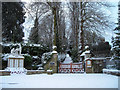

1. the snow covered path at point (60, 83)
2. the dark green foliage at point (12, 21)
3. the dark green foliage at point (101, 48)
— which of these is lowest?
the snow covered path at point (60, 83)

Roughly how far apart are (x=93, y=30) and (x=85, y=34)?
1449mm

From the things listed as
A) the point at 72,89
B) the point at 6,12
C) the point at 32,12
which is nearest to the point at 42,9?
the point at 32,12

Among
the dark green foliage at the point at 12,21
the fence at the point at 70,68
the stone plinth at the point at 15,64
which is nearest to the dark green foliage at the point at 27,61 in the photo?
the stone plinth at the point at 15,64

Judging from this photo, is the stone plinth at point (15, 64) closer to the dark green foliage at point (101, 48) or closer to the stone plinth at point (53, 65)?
the stone plinth at point (53, 65)

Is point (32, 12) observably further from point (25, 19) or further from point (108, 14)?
point (108, 14)

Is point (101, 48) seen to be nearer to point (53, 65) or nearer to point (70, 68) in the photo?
point (70, 68)

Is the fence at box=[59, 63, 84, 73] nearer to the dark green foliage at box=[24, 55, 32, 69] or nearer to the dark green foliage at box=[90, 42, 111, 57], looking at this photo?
the dark green foliage at box=[24, 55, 32, 69]

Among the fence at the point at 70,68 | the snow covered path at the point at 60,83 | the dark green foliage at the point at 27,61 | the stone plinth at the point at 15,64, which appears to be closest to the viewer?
the snow covered path at the point at 60,83

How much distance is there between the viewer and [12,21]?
1786cm

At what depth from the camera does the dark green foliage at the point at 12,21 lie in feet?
57.7

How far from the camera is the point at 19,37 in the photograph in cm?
1877

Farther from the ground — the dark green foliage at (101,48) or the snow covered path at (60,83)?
the dark green foliage at (101,48)

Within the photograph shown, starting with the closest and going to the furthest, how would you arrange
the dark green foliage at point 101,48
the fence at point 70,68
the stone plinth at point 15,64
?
1. the stone plinth at point 15,64
2. the fence at point 70,68
3. the dark green foliage at point 101,48

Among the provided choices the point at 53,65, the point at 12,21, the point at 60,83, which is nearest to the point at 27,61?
the point at 53,65
